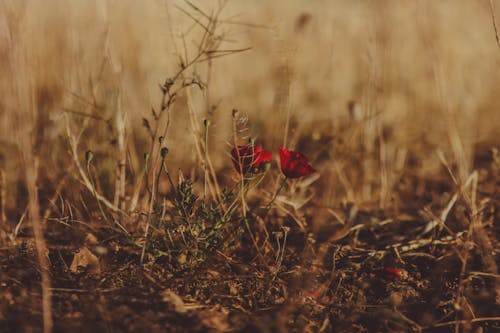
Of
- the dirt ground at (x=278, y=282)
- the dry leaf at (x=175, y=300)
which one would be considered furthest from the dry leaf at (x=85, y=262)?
the dry leaf at (x=175, y=300)

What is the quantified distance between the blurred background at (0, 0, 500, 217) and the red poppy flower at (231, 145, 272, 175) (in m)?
0.09

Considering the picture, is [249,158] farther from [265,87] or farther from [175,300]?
[265,87]

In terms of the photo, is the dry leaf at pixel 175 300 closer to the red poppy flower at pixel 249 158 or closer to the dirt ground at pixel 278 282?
the dirt ground at pixel 278 282

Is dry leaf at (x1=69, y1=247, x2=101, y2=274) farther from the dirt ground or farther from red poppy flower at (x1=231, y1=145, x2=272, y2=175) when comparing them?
red poppy flower at (x1=231, y1=145, x2=272, y2=175)

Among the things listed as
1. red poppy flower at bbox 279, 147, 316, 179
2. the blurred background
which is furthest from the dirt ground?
the blurred background

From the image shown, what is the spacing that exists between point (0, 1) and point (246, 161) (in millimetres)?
739

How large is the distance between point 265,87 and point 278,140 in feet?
2.65

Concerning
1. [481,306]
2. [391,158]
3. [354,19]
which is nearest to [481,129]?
[391,158]

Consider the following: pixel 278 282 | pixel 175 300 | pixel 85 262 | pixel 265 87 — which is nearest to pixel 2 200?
pixel 85 262

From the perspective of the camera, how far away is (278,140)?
2082mm

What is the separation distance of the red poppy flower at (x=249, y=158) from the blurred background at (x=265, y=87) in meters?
0.09

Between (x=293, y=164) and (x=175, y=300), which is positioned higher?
(x=293, y=164)

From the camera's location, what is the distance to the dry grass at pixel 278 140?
119 cm

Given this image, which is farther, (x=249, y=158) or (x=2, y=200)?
(x=2, y=200)
